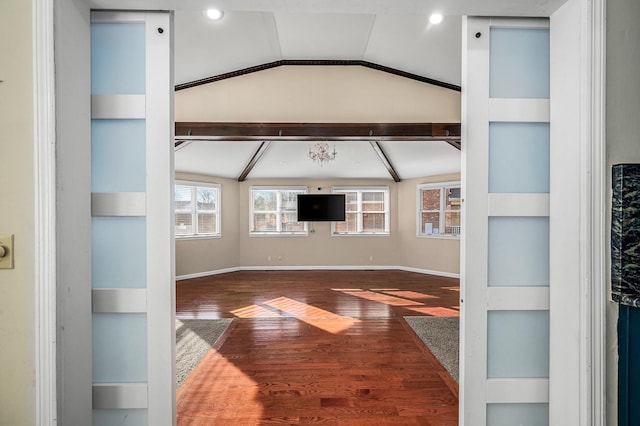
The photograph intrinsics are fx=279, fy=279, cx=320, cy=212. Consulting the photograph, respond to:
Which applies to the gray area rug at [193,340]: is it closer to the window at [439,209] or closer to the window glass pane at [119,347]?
the window glass pane at [119,347]

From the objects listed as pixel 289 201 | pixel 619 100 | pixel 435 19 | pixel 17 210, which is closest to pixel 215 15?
pixel 435 19

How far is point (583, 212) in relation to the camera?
0.92 m

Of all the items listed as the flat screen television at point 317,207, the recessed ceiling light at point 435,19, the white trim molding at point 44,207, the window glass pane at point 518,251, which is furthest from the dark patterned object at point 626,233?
the flat screen television at point 317,207

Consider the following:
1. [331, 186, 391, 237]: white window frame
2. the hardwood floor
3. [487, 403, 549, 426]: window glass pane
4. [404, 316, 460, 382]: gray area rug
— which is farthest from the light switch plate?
[331, 186, 391, 237]: white window frame

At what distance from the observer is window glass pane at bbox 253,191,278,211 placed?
7.10m

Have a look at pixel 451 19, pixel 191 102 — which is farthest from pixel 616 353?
pixel 191 102

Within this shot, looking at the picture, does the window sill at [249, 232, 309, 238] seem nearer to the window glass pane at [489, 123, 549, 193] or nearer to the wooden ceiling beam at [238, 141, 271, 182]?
the wooden ceiling beam at [238, 141, 271, 182]

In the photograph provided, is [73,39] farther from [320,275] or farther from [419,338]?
[320,275]

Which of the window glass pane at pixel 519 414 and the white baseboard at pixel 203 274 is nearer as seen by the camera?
the window glass pane at pixel 519 414

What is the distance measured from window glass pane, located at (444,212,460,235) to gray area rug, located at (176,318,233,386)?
16.6ft

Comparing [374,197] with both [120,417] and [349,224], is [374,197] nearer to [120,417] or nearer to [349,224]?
[349,224]

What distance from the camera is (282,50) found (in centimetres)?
324

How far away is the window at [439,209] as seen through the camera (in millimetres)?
6277

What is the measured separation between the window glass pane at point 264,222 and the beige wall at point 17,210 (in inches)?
246
